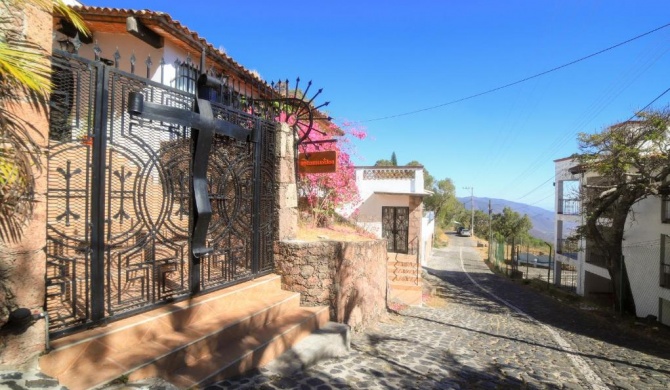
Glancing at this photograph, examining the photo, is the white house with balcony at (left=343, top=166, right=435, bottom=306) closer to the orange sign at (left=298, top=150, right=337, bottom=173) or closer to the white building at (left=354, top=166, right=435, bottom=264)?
the white building at (left=354, top=166, right=435, bottom=264)

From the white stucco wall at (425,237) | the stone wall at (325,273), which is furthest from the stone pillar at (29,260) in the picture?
the white stucco wall at (425,237)

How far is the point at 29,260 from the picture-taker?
8.24 feet

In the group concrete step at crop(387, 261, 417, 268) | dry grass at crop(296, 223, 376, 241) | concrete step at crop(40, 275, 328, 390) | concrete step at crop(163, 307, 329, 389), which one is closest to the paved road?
concrete step at crop(163, 307, 329, 389)

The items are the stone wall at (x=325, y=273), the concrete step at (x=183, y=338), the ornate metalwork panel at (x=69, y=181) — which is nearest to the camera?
the concrete step at (x=183, y=338)

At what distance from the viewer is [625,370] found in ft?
20.9

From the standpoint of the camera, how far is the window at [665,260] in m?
12.9

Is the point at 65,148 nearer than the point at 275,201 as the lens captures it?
Yes

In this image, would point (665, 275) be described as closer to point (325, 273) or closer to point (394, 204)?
point (394, 204)

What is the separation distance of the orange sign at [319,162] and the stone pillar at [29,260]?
502 cm

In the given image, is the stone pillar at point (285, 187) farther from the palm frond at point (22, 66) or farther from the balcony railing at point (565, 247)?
the balcony railing at point (565, 247)

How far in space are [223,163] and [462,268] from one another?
26.3 meters

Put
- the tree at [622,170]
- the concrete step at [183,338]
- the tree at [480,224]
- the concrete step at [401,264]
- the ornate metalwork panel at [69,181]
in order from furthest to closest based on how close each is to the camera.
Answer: the tree at [480,224], the concrete step at [401,264], the tree at [622,170], the ornate metalwork panel at [69,181], the concrete step at [183,338]

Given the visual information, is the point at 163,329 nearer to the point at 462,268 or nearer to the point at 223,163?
Answer: the point at 223,163

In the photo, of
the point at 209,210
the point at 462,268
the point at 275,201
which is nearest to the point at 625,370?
the point at 275,201
